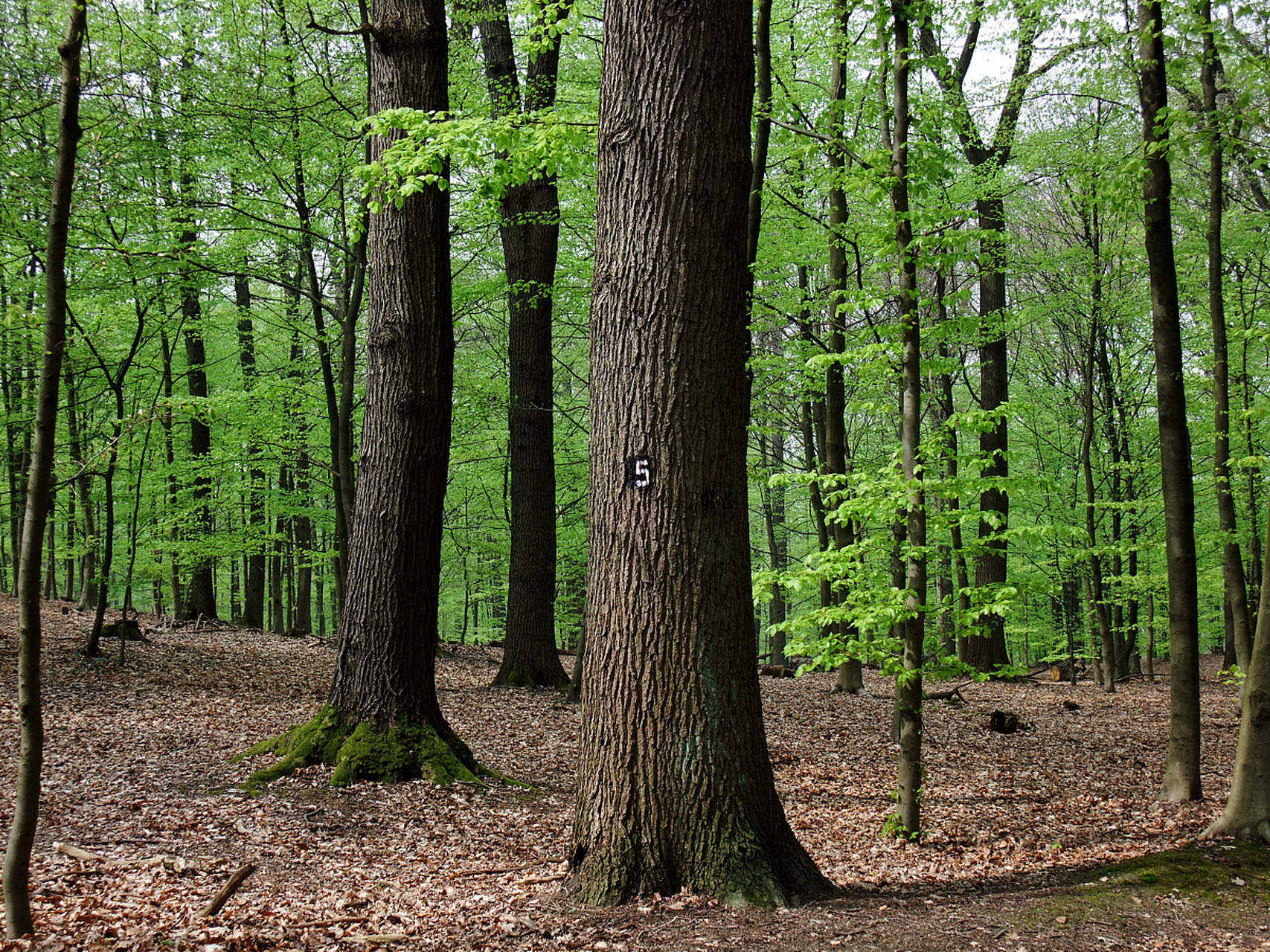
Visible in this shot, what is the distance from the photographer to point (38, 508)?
2701mm

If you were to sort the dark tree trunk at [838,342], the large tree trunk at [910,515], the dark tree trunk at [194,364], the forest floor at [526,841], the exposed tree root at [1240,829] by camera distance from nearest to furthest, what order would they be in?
Answer: the forest floor at [526,841], the exposed tree root at [1240,829], the large tree trunk at [910,515], the dark tree trunk at [838,342], the dark tree trunk at [194,364]

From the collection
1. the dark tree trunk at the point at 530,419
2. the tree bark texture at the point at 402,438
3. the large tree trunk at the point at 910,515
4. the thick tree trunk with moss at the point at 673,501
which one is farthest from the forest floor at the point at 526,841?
the dark tree trunk at the point at 530,419

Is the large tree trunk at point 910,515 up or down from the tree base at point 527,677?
up

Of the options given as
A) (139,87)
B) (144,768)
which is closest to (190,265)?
(139,87)

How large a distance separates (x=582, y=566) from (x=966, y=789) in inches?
519

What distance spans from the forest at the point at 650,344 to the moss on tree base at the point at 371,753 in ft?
0.08

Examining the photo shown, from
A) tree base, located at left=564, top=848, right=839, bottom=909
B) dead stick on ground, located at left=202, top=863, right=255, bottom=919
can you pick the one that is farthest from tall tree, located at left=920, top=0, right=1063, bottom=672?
dead stick on ground, located at left=202, top=863, right=255, bottom=919

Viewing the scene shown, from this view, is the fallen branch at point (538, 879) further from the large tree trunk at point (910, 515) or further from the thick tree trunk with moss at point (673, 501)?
the large tree trunk at point (910, 515)

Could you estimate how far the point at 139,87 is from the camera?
8.55 m

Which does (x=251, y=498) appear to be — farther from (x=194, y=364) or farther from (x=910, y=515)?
(x=910, y=515)

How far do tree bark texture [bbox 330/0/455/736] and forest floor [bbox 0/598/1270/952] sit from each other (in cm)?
79

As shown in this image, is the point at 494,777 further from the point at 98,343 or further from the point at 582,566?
the point at 582,566

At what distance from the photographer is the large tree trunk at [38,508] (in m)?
2.69

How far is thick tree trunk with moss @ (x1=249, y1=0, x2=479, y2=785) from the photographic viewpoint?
5973 mm
